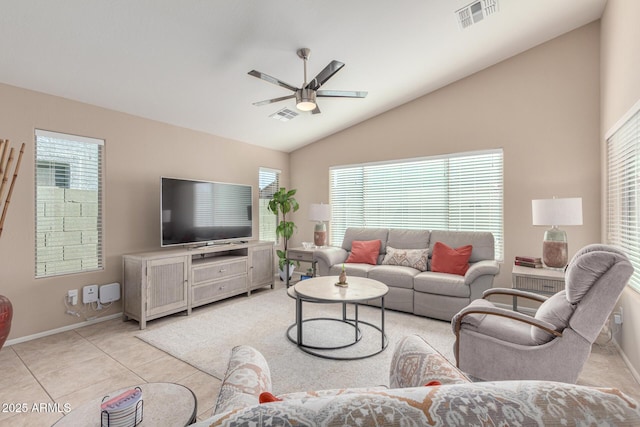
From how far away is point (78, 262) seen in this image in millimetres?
3379

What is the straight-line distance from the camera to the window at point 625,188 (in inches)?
94.9

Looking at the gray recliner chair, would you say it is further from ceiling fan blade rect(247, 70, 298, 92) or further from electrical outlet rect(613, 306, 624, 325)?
ceiling fan blade rect(247, 70, 298, 92)

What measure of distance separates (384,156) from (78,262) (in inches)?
171

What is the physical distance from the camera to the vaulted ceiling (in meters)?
Result: 2.39

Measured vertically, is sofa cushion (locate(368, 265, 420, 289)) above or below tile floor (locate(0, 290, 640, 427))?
above

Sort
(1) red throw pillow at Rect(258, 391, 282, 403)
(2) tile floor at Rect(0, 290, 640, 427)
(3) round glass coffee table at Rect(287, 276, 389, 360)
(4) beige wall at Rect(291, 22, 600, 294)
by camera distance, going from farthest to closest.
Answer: (4) beige wall at Rect(291, 22, 600, 294) < (3) round glass coffee table at Rect(287, 276, 389, 360) < (2) tile floor at Rect(0, 290, 640, 427) < (1) red throw pillow at Rect(258, 391, 282, 403)

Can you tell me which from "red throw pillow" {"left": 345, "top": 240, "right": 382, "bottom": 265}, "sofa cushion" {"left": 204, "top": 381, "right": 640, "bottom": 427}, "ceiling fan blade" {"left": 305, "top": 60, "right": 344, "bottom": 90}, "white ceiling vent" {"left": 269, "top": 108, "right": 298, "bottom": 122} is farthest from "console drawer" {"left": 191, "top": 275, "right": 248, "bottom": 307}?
"sofa cushion" {"left": 204, "top": 381, "right": 640, "bottom": 427}

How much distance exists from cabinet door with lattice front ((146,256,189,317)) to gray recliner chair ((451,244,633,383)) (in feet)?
10.0

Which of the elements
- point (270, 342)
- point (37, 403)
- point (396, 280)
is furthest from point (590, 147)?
point (37, 403)

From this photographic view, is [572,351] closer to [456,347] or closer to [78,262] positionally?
[456,347]

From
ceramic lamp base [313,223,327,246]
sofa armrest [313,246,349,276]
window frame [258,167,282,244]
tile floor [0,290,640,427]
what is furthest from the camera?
window frame [258,167,282,244]

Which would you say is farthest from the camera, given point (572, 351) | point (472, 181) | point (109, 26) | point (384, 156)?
point (384, 156)

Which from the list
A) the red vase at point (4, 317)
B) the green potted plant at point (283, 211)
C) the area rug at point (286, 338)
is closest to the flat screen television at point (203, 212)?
the green potted plant at point (283, 211)

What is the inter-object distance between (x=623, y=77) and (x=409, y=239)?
273 cm
